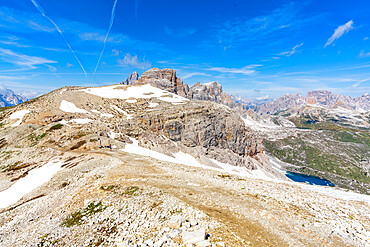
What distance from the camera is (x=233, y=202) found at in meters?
15.7

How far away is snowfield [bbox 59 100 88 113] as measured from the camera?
223 feet

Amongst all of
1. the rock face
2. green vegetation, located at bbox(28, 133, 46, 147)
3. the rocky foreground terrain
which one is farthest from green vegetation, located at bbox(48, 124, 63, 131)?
the rock face

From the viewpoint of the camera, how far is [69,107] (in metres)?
70.8

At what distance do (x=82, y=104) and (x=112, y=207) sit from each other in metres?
80.3

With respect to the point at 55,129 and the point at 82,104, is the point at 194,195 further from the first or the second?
the point at 82,104

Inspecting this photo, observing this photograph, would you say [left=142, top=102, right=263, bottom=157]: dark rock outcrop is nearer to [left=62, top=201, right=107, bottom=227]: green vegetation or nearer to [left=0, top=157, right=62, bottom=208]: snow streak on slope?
[left=0, top=157, right=62, bottom=208]: snow streak on slope

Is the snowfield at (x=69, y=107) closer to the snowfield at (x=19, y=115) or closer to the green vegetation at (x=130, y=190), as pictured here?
the snowfield at (x=19, y=115)

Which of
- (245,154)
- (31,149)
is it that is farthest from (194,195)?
(245,154)

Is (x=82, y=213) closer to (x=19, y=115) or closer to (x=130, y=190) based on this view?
(x=130, y=190)

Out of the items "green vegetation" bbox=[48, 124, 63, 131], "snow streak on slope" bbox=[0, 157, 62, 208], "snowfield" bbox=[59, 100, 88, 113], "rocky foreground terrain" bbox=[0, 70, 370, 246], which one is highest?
"snowfield" bbox=[59, 100, 88, 113]

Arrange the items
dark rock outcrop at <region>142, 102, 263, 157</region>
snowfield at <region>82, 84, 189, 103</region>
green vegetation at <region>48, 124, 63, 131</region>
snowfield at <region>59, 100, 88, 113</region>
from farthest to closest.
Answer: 1. snowfield at <region>82, 84, 189, 103</region>
2. dark rock outcrop at <region>142, 102, 263, 157</region>
3. snowfield at <region>59, 100, 88, 113</region>
4. green vegetation at <region>48, 124, 63, 131</region>

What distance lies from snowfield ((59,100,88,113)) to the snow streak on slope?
4567 centimetres

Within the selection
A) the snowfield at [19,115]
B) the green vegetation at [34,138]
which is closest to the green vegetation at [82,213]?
the green vegetation at [34,138]

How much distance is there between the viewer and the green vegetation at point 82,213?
13.3 meters
